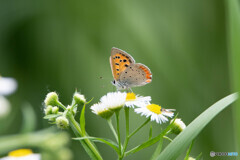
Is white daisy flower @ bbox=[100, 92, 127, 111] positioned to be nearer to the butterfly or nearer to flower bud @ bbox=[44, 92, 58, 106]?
flower bud @ bbox=[44, 92, 58, 106]

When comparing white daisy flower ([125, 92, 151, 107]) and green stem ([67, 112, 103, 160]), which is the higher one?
white daisy flower ([125, 92, 151, 107])

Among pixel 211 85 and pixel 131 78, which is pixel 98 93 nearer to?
pixel 211 85

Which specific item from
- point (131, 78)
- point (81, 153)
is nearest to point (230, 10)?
point (131, 78)

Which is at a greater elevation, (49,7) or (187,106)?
(49,7)

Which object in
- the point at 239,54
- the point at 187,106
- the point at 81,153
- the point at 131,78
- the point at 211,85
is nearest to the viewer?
the point at 239,54

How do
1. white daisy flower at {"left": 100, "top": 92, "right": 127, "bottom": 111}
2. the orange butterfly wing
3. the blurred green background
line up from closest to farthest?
white daisy flower at {"left": 100, "top": 92, "right": 127, "bottom": 111}, the orange butterfly wing, the blurred green background

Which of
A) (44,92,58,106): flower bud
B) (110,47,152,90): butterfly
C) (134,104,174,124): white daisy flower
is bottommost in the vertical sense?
(134,104,174,124): white daisy flower

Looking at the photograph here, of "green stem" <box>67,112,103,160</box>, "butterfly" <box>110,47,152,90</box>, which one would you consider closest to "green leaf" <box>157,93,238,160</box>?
"green stem" <box>67,112,103,160</box>
